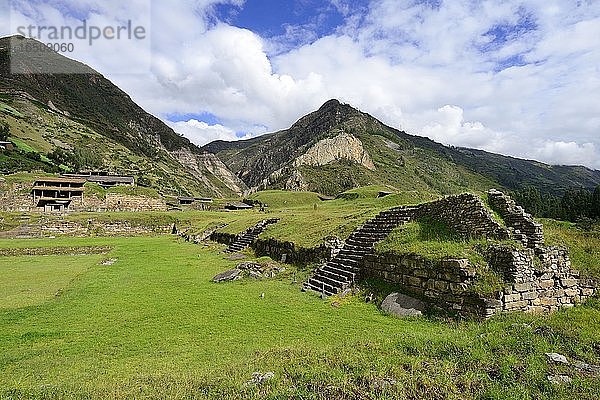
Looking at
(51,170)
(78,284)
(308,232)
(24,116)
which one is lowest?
(78,284)

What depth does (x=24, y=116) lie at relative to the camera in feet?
523

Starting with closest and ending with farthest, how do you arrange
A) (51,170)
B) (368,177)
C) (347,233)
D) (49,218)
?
(347,233), (49,218), (51,170), (368,177)

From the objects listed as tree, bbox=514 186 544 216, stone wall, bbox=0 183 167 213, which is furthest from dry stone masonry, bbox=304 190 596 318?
tree, bbox=514 186 544 216

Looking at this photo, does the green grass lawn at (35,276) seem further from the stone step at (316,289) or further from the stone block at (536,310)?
the stone block at (536,310)

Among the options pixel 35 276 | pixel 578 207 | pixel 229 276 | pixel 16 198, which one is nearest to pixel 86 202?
pixel 16 198

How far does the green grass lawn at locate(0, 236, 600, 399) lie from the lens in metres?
6.51

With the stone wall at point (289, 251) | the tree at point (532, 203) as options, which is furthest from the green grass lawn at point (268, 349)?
the tree at point (532, 203)

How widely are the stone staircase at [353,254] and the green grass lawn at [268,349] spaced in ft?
4.86

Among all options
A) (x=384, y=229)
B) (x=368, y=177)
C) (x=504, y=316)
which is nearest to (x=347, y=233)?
(x=384, y=229)

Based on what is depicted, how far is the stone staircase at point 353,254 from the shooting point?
665 inches

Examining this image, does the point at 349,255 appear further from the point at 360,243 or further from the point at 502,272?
the point at 502,272

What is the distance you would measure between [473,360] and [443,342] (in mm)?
1099

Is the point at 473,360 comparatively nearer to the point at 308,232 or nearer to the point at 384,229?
the point at 384,229

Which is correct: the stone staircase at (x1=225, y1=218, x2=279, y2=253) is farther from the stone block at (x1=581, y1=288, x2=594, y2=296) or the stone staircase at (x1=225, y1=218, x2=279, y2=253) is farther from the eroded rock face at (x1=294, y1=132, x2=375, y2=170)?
the eroded rock face at (x1=294, y1=132, x2=375, y2=170)
